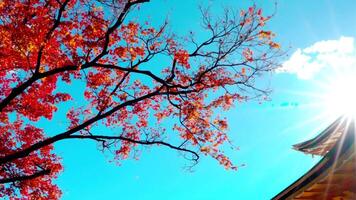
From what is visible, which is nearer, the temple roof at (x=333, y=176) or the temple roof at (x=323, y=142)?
the temple roof at (x=333, y=176)

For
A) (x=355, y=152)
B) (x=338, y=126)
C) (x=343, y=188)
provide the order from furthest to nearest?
(x=338, y=126) < (x=343, y=188) < (x=355, y=152)

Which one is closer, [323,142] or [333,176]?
[333,176]

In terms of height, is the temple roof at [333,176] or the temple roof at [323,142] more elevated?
the temple roof at [323,142]

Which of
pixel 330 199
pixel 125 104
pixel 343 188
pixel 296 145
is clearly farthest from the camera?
pixel 125 104

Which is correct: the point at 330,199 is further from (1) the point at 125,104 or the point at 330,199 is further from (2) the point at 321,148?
(1) the point at 125,104

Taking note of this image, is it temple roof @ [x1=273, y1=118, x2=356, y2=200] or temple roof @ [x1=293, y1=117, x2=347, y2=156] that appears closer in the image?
temple roof @ [x1=273, y1=118, x2=356, y2=200]

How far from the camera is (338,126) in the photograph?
11.2 m

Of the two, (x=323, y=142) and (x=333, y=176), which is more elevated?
(x=323, y=142)

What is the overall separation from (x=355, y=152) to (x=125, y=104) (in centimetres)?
1194

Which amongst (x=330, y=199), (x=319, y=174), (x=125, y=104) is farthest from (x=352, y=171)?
(x=125, y=104)

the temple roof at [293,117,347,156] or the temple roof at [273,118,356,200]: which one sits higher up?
the temple roof at [293,117,347,156]

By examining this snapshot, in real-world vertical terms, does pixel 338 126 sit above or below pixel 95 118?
below

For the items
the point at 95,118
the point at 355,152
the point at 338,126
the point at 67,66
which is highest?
the point at 67,66

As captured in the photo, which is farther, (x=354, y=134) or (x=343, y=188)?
(x=343, y=188)
